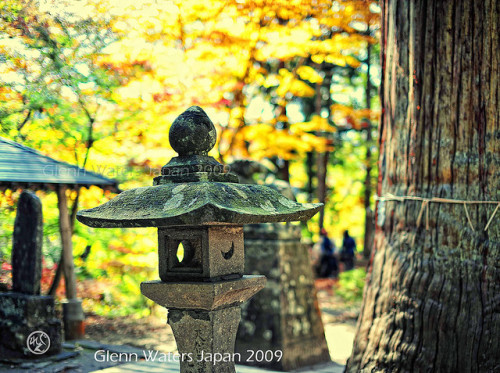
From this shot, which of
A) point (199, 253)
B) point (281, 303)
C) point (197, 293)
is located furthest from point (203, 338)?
point (281, 303)

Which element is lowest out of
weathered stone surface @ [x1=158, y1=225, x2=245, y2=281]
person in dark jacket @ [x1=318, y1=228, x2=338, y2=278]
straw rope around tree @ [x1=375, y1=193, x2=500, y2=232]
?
person in dark jacket @ [x1=318, y1=228, x2=338, y2=278]

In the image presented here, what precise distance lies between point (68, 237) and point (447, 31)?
573 cm

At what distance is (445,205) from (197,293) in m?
2.17

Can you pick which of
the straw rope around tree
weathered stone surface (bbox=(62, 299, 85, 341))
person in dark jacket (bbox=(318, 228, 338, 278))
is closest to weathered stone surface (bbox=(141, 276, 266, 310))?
the straw rope around tree

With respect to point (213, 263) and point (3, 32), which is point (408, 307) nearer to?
point (213, 263)

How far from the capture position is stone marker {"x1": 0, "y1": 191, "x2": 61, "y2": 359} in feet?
20.1

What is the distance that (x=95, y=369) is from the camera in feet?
19.2

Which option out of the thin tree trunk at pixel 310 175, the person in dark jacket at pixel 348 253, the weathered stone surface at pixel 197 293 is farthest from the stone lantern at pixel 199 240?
the thin tree trunk at pixel 310 175

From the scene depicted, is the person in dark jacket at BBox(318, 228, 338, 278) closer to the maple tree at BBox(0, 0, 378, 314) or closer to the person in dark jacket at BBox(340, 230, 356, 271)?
the person in dark jacket at BBox(340, 230, 356, 271)

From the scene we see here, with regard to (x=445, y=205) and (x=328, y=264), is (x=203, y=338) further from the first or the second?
→ (x=328, y=264)

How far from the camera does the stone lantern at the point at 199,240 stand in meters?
3.31

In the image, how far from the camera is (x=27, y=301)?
6137mm

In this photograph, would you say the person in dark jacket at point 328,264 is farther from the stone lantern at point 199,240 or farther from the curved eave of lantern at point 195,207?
the curved eave of lantern at point 195,207

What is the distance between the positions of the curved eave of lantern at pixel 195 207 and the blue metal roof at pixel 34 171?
9.57 feet
